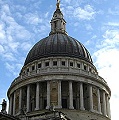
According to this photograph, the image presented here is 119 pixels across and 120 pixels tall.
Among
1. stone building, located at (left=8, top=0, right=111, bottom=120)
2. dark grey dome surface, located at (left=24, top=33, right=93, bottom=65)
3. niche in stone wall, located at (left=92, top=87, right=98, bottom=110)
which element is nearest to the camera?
stone building, located at (left=8, top=0, right=111, bottom=120)

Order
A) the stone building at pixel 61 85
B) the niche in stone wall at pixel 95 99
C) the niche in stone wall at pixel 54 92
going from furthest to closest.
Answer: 1. the niche in stone wall at pixel 95 99
2. the stone building at pixel 61 85
3. the niche in stone wall at pixel 54 92

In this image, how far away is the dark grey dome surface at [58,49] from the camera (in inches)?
2432

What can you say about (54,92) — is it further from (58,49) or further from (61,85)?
(58,49)

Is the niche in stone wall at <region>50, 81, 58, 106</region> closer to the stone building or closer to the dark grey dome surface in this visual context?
the stone building

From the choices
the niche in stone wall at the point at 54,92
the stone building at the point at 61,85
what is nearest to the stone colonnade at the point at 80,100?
the stone building at the point at 61,85

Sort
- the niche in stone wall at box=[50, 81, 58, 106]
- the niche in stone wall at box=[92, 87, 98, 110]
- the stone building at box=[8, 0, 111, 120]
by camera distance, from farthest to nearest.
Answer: the niche in stone wall at box=[92, 87, 98, 110]
the stone building at box=[8, 0, 111, 120]
the niche in stone wall at box=[50, 81, 58, 106]

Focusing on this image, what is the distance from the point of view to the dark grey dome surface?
203 ft

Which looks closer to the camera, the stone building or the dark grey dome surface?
the stone building

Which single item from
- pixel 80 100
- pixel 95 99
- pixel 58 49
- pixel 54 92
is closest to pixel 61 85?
pixel 54 92

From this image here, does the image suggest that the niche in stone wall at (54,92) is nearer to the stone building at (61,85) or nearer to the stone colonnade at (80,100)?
the stone building at (61,85)

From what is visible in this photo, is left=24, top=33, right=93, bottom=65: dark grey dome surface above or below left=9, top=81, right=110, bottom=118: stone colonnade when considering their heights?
above

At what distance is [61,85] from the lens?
57250 millimetres

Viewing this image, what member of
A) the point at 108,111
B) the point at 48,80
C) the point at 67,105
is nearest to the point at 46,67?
the point at 48,80

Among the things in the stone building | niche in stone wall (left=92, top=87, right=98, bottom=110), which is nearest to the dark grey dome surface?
the stone building
